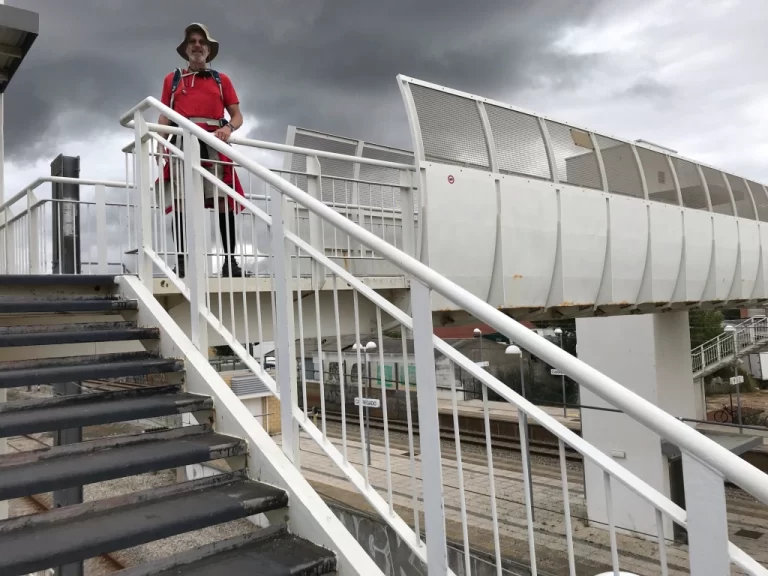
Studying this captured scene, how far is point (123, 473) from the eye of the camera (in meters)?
2.57

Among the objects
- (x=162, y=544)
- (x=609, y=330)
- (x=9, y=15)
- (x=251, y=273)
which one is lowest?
(x=162, y=544)

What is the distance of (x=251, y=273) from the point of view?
16.8ft

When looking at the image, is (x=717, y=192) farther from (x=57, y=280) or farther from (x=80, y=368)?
(x=80, y=368)

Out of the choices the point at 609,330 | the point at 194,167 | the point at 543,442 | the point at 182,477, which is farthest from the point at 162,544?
the point at 194,167

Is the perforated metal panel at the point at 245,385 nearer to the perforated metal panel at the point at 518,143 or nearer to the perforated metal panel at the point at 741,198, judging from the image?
the perforated metal panel at the point at 518,143

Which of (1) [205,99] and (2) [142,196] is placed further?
(1) [205,99]

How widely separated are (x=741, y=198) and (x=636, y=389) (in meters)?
4.59

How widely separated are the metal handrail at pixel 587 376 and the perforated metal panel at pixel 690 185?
8867mm

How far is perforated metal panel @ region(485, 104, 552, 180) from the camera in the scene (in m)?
6.60

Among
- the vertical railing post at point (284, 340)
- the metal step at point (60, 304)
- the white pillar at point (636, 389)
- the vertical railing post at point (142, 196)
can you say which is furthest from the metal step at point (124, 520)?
the white pillar at point (636, 389)

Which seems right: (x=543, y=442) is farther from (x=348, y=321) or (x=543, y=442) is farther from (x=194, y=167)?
(x=194, y=167)

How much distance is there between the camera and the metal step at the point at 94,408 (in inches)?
107

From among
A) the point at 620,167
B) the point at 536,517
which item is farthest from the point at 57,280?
the point at 536,517

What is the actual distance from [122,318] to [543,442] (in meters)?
16.1
